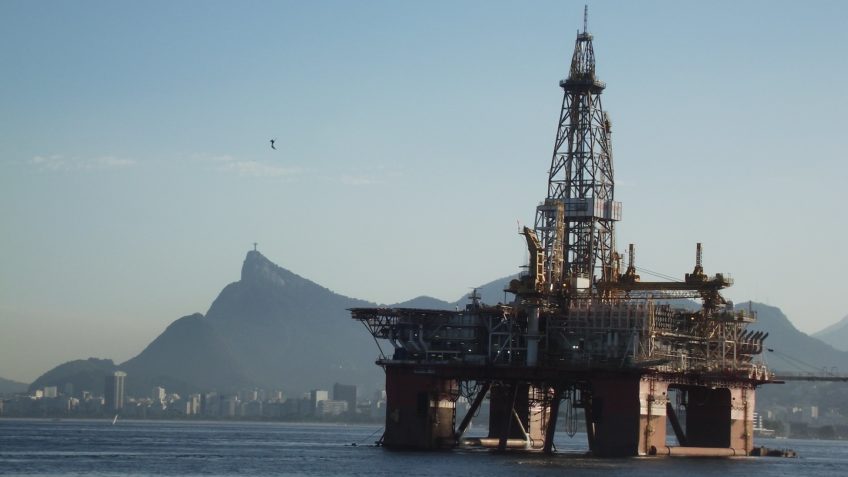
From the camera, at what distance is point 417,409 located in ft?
368

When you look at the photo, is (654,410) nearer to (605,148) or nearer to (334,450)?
(605,148)

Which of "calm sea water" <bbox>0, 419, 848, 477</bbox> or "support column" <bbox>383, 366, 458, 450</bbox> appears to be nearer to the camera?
"calm sea water" <bbox>0, 419, 848, 477</bbox>

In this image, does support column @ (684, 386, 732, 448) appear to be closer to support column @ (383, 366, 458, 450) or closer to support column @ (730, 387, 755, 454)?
support column @ (730, 387, 755, 454)

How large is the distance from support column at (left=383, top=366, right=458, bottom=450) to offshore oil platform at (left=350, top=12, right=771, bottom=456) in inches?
3.9

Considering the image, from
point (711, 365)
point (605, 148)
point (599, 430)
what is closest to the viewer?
point (599, 430)

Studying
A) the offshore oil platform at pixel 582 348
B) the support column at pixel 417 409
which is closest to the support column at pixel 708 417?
the offshore oil platform at pixel 582 348

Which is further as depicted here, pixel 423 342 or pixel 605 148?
pixel 605 148

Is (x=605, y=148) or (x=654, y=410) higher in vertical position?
(x=605, y=148)

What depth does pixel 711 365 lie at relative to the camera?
11544 cm

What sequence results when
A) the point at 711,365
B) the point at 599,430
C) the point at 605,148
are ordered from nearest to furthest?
the point at 599,430 → the point at 711,365 → the point at 605,148

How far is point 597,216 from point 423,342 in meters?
17.9

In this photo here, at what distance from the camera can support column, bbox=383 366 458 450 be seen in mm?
112000

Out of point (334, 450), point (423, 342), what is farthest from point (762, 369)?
point (334, 450)

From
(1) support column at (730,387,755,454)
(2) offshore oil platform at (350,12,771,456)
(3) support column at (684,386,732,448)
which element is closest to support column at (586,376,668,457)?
(2) offshore oil platform at (350,12,771,456)
